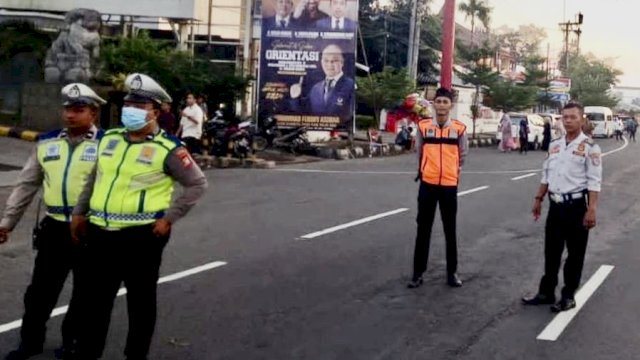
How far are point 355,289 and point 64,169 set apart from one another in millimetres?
3535

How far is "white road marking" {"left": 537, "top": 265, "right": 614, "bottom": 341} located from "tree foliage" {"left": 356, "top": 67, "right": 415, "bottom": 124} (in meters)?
26.2

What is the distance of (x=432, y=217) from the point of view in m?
9.01

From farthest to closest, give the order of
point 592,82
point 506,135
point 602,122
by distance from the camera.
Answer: point 592,82 → point 602,122 → point 506,135

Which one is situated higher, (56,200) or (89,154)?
(89,154)

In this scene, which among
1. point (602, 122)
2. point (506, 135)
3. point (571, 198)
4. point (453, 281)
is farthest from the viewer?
point (602, 122)

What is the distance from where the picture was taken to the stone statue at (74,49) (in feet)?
78.2

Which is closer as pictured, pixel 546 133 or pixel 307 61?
pixel 307 61

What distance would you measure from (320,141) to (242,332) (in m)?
23.5

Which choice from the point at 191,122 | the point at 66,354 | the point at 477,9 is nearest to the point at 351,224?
the point at 66,354

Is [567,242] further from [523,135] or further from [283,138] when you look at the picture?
[523,135]

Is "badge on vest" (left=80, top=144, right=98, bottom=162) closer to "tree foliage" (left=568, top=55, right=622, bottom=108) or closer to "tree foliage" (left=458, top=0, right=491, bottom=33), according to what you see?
"tree foliage" (left=458, top=0, right=491, bottom=33)

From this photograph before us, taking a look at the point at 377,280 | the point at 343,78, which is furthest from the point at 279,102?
the point at 377,280

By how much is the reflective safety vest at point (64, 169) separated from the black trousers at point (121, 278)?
42 centimetres

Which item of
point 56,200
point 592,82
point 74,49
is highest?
point 592,82
